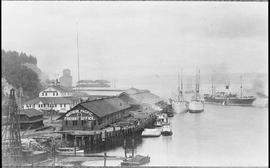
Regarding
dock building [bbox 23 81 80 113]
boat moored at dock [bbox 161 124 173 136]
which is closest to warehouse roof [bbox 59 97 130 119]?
dock building [bbox 23 81 80 113]

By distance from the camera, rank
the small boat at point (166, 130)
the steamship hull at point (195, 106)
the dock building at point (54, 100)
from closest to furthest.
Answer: the dock building at point (54, 100)
the small boat at point (166, 130)
the steamship hull at point (195, 106)

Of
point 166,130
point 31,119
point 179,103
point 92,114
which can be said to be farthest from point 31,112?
point 179,103

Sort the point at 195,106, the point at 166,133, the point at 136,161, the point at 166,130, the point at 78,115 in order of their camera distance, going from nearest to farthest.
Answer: the point at 136,161 < the point at 78,115 < the point at 166,133 < the point at 166,130 < the point at 195,106

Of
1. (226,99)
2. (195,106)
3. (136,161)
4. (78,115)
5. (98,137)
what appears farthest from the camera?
(226,99)

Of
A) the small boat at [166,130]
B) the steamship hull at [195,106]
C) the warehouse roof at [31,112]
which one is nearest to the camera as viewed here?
the warehouse roof at [31,112]

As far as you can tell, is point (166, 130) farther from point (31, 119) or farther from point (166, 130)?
point (31, 119)

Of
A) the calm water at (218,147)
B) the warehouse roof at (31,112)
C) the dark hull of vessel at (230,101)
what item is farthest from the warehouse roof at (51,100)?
the dark hull of vessel at (230,101)

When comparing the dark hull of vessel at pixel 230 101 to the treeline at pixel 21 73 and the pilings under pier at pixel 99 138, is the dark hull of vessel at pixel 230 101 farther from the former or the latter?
the treeline at pixel 21 73
